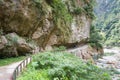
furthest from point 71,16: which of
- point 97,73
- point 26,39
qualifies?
point 97,73

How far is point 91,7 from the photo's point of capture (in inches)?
1987

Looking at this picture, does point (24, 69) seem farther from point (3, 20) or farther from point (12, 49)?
point (3, 20)

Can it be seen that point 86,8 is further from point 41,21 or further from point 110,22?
point 110,22

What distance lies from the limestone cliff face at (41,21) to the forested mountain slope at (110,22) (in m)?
54.3

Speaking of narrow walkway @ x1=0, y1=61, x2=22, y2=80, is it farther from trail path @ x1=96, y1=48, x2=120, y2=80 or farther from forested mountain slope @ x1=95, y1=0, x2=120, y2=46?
forested mountain slope @ x1=95, y1=0, x2=120, y2=46

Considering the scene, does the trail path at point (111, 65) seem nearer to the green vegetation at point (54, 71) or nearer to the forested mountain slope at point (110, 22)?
the green vegetation at point (54, 71)

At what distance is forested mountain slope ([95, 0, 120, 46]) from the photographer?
11756 cm

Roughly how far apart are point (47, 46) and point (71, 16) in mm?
10755

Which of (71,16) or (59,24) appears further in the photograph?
(71,16)

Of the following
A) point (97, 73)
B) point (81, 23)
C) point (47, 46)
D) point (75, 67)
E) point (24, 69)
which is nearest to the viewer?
point (24, 69)

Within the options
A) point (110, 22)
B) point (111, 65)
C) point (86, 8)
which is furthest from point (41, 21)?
point (110, 22)

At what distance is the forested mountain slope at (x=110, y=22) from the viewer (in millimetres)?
117562

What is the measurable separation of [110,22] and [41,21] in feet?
388

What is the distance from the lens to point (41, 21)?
30.1 m
